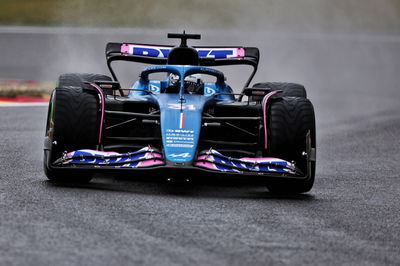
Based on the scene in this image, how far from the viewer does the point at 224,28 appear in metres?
30.9

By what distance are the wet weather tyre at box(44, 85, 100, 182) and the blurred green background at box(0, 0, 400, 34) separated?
68.8 feet

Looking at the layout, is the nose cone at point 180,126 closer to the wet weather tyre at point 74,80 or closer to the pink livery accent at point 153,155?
the pink livery accent at point 153,155

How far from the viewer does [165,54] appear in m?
12.1

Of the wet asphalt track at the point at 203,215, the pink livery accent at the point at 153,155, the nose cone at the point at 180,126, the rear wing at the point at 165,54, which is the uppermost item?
the rear wing at the point at 165,54

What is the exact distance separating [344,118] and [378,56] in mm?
10691

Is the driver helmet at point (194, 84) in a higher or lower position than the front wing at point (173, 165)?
higher

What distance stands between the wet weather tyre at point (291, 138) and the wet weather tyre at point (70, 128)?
1637 millimetres

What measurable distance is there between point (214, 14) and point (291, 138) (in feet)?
75.6

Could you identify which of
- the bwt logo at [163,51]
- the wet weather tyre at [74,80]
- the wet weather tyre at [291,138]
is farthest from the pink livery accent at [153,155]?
the bwt logo at [163,51]

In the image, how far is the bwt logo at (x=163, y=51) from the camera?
1212cm

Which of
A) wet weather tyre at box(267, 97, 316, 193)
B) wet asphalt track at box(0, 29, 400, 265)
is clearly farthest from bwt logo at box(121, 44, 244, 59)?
wet weather tyre at box(267, 97, 316, 193)

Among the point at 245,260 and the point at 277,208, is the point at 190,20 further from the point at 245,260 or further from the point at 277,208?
the point at 245,260

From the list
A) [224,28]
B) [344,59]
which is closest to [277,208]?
[344,59]

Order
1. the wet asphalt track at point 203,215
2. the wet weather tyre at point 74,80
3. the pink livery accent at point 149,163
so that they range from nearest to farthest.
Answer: the wet asphalt track at point 203,215 < the pink livery accent at point 149,163 < the wet weather tyre at point 74,80
